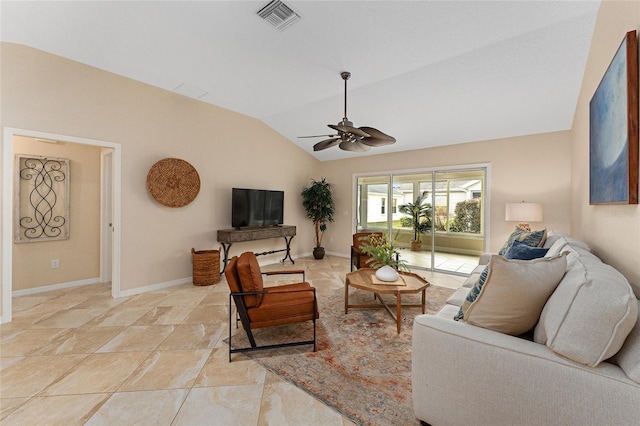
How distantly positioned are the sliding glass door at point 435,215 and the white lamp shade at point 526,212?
716mm

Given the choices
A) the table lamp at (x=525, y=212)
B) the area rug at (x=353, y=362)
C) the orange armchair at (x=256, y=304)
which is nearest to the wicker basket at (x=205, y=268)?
the area rug at (x=353, y=362)

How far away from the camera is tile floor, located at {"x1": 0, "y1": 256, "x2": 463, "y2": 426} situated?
1.62 metres

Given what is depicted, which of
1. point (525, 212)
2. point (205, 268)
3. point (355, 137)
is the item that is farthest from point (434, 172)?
point (205, 268)

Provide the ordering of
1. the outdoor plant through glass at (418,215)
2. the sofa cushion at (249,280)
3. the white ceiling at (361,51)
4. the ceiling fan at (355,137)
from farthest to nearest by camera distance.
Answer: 1. the outdoor plant through glass at (418,215)
2. the ceiling fan at (355,137)
3. the white ceiling at (361,51)
4. the sofa cushion at (249,280)

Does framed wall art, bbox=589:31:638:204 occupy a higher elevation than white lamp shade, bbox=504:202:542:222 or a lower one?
higher

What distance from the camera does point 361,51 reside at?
2924mm

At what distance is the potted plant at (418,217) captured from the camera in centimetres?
537

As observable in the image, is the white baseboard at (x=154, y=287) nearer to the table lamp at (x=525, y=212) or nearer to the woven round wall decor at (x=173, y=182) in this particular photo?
the woven round wall decor at (x=173, y=182)

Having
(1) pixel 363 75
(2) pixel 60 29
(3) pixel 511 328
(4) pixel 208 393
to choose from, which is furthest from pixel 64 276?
(3) pixel 511 328

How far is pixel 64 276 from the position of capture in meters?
4.04

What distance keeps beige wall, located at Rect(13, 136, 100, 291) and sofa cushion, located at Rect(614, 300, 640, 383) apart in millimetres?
6024

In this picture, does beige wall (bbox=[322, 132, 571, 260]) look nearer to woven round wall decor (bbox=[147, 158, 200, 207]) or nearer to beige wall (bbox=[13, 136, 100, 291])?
woven round wall decor (bbox=[147, 158, 200, 207])

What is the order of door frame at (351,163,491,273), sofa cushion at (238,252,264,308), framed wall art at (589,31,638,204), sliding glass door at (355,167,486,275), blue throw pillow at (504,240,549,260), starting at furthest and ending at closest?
sliding glass door at (355,167,486,275), door frame at (351,163,491,273), sofa cushion at (238,252,264,308), blue throw pillow at (504,240,549,260), framed wall art at (589,31,638,204)

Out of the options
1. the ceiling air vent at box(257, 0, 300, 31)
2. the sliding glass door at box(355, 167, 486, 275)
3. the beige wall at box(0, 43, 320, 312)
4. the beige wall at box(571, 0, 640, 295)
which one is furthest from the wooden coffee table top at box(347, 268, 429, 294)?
the beige wall at box(0, 43, 320, 312)
